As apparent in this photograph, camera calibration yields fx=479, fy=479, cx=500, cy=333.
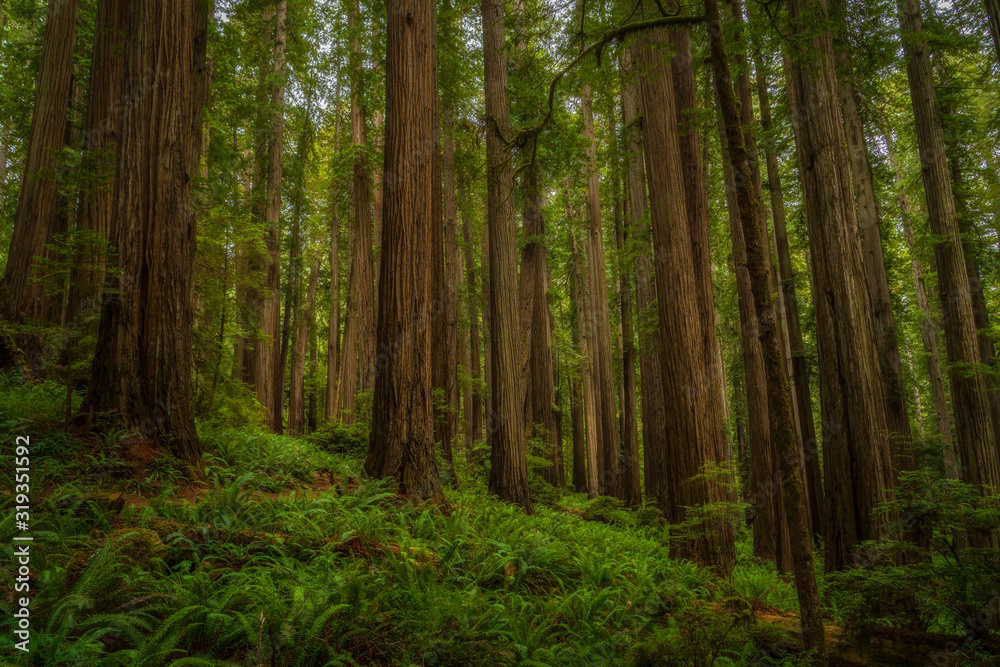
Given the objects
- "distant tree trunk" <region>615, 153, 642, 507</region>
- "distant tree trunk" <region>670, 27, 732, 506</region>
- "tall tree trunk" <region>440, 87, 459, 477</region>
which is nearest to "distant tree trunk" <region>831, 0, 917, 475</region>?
"distant tree trunk" <region>670, 27, 732, 506</region>

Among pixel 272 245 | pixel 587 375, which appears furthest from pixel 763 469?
pixel 272 245

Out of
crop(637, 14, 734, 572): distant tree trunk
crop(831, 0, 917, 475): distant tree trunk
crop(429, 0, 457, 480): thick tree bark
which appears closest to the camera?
crop(637, 14, 734, 572): distant tree trunk

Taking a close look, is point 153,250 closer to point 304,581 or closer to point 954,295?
point 304,581

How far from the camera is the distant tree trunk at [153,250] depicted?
4.85 meters

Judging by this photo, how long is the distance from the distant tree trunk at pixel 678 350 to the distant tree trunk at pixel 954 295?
15.9 ft

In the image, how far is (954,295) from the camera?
27.6 feet

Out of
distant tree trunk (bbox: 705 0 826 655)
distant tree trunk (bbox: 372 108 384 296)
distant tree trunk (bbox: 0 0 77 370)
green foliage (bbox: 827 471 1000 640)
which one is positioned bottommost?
green foliage (bbox: 827 471 1000 640)

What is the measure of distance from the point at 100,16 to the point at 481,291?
1600 cm

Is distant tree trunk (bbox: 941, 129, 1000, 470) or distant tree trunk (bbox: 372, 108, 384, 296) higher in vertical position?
distant tree trunk (bbox: 372, 108, 384, 296)

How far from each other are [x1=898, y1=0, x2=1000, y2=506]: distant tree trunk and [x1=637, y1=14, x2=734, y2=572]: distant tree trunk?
4.85 metres

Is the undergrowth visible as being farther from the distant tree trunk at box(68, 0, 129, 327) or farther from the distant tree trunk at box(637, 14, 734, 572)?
the distant tree trunk at box(68, 0, 129, 327)

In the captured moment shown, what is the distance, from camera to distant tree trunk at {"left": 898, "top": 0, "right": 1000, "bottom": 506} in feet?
26.2

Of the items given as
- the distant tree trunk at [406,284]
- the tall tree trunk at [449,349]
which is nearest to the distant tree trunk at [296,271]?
the tall tree trunk at [449,349]

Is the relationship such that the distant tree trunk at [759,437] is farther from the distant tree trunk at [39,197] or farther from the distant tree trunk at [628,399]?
the distant tree trunk at [39,197]
